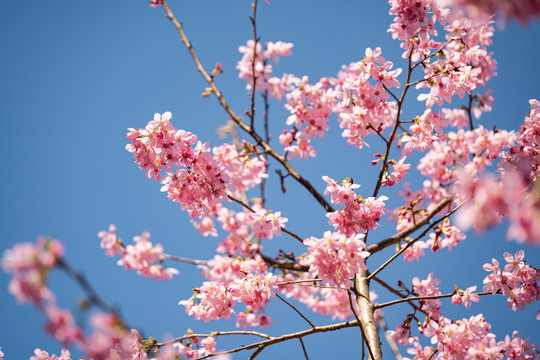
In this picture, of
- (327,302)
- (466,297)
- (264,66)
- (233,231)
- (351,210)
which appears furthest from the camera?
(327,302)

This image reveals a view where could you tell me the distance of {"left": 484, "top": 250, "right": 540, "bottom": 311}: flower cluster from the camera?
11.7 ft

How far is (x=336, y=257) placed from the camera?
304cm

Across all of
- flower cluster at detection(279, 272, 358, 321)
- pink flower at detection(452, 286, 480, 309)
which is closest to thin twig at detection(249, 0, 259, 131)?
pink flower at detection(452, 286, 480, 309)

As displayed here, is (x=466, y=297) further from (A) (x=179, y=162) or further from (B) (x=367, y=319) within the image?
(A) (x=179, y=162)

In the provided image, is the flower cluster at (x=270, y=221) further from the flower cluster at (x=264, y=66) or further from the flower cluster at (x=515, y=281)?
the flower cluster at (x=264, y=66)

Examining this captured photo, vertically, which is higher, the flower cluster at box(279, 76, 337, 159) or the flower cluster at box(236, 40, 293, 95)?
the flower cluster at box(236, 40, 293, 95)

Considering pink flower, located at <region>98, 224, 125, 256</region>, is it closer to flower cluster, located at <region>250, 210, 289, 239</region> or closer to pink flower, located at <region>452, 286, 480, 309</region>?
flower cluster, located at <region>250, 210, 289, 239</region>

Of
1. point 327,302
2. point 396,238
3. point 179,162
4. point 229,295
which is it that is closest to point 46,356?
point 229,295

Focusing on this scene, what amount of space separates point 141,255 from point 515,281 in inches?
202

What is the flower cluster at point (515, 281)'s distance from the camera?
140 inches

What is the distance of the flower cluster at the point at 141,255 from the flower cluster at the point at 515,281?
4.55m

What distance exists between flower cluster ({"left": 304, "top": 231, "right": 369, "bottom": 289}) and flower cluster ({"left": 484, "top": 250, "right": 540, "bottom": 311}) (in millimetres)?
1673

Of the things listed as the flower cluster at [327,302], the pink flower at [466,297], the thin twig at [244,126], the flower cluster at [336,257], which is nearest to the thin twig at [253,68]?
the thin twig at [244,126]

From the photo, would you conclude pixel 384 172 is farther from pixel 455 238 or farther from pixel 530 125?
pixel 455 238
